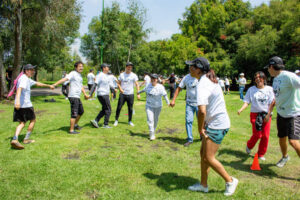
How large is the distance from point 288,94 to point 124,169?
3386 mm

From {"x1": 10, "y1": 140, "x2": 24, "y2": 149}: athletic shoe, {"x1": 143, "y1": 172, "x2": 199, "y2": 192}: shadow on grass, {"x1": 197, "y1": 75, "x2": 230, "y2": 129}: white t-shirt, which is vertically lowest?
{"x1": 143, "y1": 172, "x2": 199, "y2": 192}: shadow on grass

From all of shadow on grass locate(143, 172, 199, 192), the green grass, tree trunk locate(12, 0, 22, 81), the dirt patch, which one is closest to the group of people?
shadow on grass locate(143, 172, 199, 192)

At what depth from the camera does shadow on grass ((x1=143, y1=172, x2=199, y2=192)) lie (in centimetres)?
394

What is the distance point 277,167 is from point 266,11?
30.0 meters

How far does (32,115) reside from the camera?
6039mm

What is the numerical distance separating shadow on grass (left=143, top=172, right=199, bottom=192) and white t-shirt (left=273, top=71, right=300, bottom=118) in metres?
2.13

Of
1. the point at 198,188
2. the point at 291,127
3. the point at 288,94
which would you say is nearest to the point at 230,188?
the point at 198,188

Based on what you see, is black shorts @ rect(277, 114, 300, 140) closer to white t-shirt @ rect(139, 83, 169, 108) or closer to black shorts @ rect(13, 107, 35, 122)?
white t-shirt @ rect(139, 83, 169, 108)

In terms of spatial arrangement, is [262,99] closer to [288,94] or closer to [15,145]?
[288,94]

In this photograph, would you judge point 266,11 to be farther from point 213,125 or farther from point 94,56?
point 94,56

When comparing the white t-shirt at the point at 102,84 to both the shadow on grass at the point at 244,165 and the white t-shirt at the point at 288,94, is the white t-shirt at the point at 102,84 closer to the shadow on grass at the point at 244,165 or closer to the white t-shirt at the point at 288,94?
the shadow on grass at the point at 244,165

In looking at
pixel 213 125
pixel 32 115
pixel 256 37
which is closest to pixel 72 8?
pixel 32 115

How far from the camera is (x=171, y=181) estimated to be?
163 inches

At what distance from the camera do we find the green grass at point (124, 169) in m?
3.73
